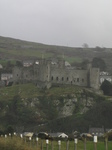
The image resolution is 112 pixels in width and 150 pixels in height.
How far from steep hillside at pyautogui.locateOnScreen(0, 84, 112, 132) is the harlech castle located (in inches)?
113

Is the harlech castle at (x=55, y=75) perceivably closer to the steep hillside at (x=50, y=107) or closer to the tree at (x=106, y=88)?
the steep hillside at (x=50, y=107)

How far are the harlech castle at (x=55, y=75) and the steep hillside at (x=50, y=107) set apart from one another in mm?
2872

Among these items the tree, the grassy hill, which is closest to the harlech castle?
the grassy hill

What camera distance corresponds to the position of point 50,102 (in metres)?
81.8

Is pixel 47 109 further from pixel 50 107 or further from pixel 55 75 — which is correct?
pixel 55 75

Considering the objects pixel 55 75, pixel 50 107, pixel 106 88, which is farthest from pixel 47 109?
pixel 106 88

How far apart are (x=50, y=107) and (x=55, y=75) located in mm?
10481

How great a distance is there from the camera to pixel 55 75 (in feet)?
292

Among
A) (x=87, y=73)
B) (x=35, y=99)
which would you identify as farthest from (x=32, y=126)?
(x=87, y=73)

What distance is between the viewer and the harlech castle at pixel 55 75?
8794 centimetres

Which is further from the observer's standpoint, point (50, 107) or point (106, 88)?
point (106, 88)

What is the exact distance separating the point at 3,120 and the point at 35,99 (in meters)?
8.41

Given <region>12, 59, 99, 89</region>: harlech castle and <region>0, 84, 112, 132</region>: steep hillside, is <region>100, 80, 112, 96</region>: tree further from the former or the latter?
<region>0, 84, 112, 132</region>: steep hillside

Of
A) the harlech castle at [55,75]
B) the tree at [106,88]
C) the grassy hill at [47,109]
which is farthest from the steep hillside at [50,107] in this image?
the tree at [106,88]
